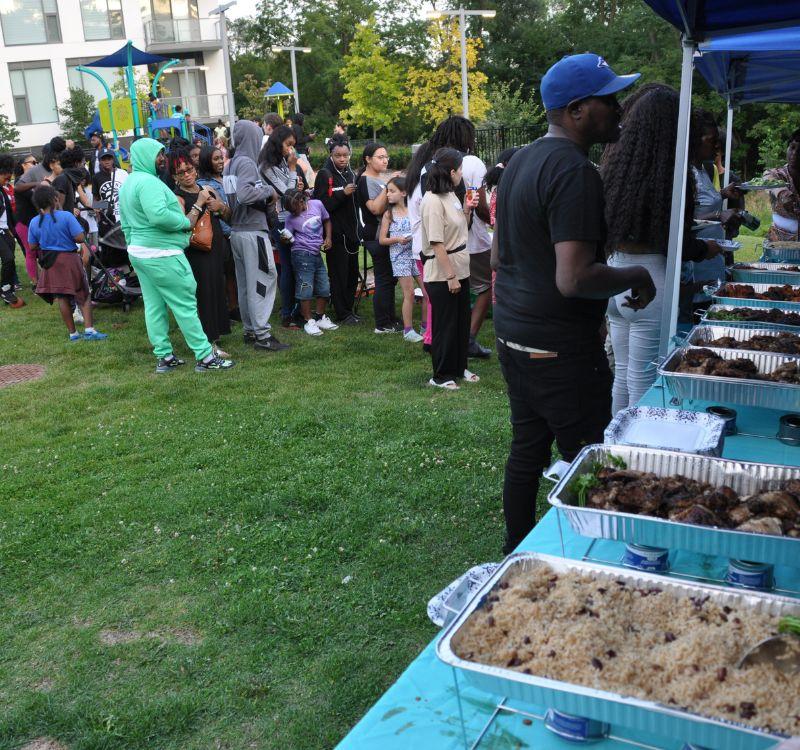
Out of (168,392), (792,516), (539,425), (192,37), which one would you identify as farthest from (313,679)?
(192,37)

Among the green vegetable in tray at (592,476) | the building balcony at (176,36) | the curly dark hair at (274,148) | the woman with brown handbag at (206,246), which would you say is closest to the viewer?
the green vegetable in tray at (592,476)

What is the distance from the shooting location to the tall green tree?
30.3 m

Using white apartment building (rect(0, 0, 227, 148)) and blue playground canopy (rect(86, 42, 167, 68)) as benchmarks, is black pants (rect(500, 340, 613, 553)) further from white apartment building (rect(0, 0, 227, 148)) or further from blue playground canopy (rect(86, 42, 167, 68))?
white apartment building (rect(0, 0, 227, 148))

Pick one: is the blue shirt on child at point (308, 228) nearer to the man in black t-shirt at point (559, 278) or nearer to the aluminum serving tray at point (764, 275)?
the aluminum serving tray at point (764, 275)

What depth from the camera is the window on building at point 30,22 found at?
33.5 meters

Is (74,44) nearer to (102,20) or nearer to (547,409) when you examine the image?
(102,20)

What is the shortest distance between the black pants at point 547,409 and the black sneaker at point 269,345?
5080 mm

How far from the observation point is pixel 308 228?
8.05 m

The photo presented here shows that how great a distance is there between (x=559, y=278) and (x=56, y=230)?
7.05 metres

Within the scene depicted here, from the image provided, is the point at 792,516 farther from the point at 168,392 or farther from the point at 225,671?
the point at 168,392

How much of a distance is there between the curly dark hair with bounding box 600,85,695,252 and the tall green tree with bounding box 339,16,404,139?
28096 mm

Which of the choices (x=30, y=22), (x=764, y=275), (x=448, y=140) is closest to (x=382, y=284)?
(x=448, y=140)

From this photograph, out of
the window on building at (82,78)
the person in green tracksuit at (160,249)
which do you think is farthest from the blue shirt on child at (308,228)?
the window on building at (82,78)

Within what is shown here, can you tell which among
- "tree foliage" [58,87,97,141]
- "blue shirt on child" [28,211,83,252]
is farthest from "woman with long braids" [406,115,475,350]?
"tree foliage" [58,87,97,141]
